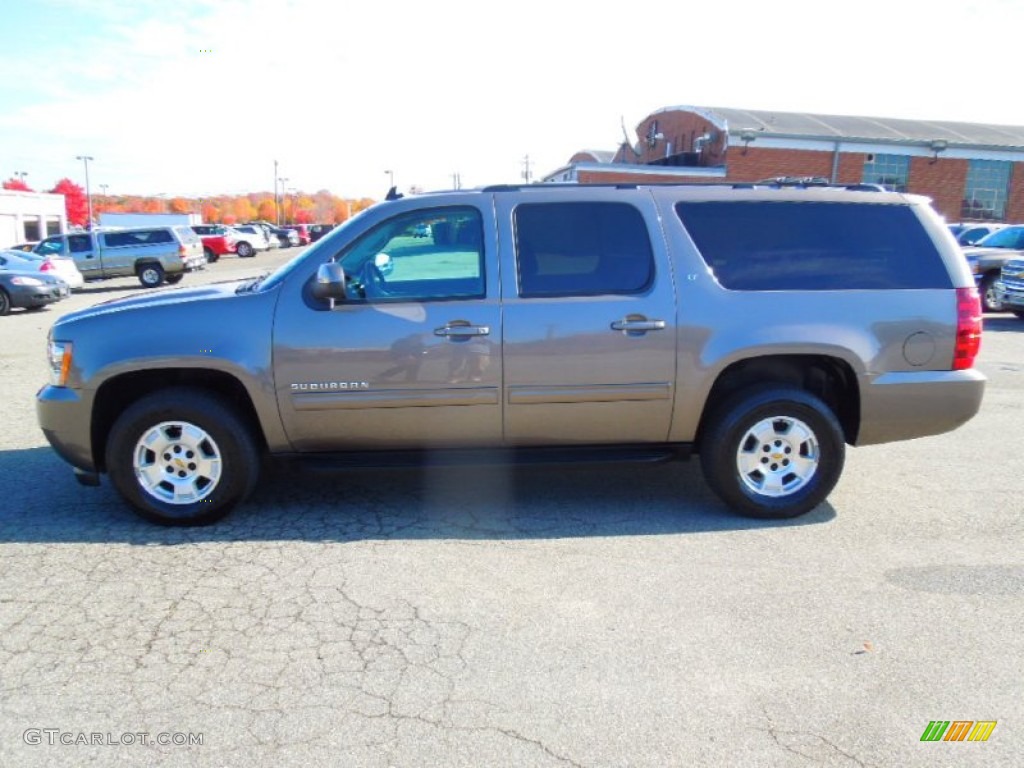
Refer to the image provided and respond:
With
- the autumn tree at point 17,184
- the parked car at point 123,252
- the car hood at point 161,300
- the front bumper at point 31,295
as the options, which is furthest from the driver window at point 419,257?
the autumn tree at point 17,184

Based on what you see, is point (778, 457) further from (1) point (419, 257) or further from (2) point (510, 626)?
(1) point (419, 257)

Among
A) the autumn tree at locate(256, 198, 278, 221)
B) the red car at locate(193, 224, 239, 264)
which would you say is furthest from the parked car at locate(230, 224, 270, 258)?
the autumn tree at locate(256, 198, 278, 221)

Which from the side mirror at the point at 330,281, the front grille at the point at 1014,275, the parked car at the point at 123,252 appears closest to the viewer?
the side mirror at the point at 330,281

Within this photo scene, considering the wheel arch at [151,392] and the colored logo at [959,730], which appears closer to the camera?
the colored logo at [959,730]

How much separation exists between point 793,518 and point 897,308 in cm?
135

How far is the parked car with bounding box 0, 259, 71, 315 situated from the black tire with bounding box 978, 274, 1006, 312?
19.5 m

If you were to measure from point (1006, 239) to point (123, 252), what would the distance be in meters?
24.2

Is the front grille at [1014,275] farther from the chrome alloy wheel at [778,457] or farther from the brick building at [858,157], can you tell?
the brick building at [858,157]

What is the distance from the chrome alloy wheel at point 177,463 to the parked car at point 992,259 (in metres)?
14.7

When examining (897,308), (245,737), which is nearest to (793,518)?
(897,308)

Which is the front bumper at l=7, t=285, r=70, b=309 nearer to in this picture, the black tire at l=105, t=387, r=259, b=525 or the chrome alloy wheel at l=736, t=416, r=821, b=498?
the black tire at l=105, t=387, r=259, b=525

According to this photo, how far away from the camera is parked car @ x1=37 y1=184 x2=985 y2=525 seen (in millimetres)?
4023

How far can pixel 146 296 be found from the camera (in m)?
4.51

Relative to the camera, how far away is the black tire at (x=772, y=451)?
421 cm
